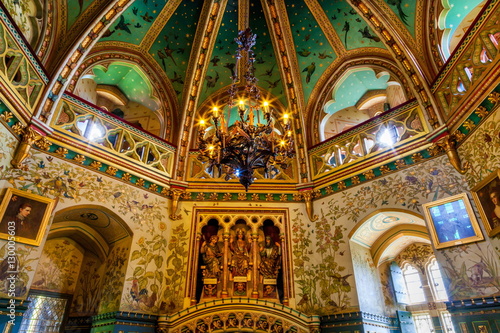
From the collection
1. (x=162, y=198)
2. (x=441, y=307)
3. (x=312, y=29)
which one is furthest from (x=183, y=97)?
(x=441, y=307)

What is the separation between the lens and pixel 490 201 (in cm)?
602

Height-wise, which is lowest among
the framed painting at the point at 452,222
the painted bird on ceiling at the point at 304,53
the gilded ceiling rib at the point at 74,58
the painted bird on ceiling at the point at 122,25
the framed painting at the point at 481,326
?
the framed painting at the point at 481,326

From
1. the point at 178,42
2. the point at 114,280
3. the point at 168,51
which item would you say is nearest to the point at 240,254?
the point at 114,280

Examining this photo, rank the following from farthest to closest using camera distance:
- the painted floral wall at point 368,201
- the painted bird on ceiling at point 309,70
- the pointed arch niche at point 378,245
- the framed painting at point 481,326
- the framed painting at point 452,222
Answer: the painted bird on ceiling at point 309,70 < the pointed arch niche at point 378,245 < the painted floral wall at point 368,201 < the framed painting at point 452,222 < the framed painting at point 481,326

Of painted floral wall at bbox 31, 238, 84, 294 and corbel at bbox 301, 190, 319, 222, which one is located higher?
corbel at bbox 301, 190, 319, 222

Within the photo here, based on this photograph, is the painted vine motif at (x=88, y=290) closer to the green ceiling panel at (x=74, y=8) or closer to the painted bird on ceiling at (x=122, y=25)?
the green ceiling panel at (x=74, y=8)

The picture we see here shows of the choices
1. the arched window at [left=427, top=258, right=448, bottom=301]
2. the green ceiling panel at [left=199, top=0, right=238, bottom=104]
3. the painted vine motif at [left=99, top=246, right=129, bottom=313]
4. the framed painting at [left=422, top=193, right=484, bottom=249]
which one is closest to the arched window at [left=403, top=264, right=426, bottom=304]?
the arched window at [left=427, top=258, right=448, bottom=301]

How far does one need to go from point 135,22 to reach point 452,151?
9.19 meters

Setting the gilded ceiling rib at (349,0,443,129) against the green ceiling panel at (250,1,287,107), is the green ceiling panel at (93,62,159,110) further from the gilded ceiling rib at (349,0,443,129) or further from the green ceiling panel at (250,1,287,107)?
the gilded ceiling rib at (349,0,443,129)

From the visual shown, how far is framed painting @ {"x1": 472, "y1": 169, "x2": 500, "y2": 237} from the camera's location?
5.86 meters

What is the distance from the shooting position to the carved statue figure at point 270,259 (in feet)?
27.9

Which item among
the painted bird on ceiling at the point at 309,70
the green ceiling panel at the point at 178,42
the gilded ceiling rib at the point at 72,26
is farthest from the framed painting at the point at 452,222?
the gilded ceiling rib at the point at 72,26

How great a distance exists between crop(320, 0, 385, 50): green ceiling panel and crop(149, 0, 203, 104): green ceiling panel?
407 centimetres

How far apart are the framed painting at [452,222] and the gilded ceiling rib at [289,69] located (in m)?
3.56
